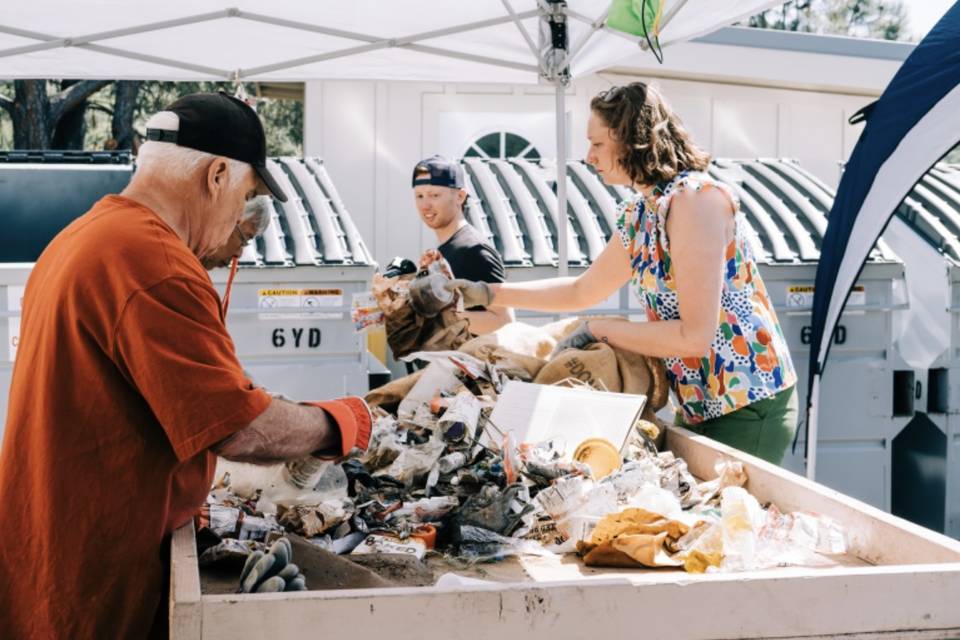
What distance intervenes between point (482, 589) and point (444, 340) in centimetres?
206

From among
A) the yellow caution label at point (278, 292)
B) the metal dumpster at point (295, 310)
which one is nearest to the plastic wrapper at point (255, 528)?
the metal dumpster at point (295, 310)

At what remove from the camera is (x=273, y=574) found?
1826mm

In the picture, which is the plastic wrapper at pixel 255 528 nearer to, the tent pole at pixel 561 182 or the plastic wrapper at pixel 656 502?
the plastic wrapper at pixel 656 502

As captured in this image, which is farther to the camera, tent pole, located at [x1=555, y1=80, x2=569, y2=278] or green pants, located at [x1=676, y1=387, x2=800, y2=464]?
tent pole, located at [x1=555, y1=80, x2=569, y2=278]

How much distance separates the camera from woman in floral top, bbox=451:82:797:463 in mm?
2961

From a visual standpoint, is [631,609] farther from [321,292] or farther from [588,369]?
[321,292]

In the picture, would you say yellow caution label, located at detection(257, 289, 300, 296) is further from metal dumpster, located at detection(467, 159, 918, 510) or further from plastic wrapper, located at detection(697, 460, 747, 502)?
plastic wrapper, located at detection(697, 460, 747, 502)

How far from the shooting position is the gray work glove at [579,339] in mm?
3330

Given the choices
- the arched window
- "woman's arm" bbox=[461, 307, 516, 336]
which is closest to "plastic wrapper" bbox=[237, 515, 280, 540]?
"woman's arm" bbox=[461, 307, 516, 336]

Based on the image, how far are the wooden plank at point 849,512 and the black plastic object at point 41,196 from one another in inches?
199

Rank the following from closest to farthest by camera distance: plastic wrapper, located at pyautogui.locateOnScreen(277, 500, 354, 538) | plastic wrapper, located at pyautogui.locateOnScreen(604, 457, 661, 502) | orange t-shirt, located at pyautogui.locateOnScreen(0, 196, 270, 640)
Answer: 1. orange t-shirt, located at pyautogui.locateOnScreen(0, 196, 270, 640)
2. plastic wrapper, located at pyautogui.locateOnScreen(277, 500, 354, 538)
3. plastic wrapper, located at pyautogui.locateOnScreen(604, 457, 661, 502)

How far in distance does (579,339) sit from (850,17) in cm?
3021

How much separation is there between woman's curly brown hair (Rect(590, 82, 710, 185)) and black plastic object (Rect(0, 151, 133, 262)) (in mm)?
4604

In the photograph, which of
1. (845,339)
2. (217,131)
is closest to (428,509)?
(217,131)
